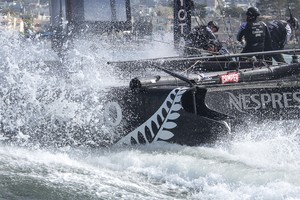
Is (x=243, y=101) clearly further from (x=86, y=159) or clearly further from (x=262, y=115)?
(x=86, y=159)

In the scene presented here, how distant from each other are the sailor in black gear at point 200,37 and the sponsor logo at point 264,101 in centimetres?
256

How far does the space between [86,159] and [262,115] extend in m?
2.13

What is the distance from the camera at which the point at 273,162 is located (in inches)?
258

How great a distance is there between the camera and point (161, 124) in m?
7.48

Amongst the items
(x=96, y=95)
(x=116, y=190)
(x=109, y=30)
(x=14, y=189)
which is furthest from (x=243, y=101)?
(x=109, y=30)

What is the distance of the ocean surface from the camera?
18.9ft

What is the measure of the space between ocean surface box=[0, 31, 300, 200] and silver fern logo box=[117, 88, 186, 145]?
0.12 meters

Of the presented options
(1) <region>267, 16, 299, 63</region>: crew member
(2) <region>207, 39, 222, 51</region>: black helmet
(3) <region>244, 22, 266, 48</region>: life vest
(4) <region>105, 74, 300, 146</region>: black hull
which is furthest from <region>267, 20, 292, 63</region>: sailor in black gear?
(4) <region>105, 74, 300, 146</region>: black hull

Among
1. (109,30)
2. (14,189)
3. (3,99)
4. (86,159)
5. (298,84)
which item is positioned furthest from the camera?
(109,30)

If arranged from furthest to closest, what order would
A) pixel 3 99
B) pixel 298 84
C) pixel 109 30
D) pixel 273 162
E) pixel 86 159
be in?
1. pixel 109 30
2. pixel 3 99
3. pixel 298 84
4. pixel 86 159
5. pixel 273 162

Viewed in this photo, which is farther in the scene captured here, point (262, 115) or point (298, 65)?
point (298, 65)

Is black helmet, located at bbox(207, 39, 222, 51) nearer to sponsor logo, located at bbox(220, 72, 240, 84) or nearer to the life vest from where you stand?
the life vest

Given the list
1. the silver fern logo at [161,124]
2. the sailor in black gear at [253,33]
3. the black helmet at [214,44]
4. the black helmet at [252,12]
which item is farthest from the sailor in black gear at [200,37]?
the silver fern logo at [161,124]

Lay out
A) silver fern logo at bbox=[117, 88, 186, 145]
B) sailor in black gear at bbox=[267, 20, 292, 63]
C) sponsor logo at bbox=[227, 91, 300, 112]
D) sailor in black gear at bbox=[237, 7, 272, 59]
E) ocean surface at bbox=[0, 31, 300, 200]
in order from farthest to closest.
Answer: sailor in black gear at bbox=[267, 20, 292, 63] → sailor in black gear at bbox=[237, 7, 272, 59] → sponsor logo at bbox=[227, 91, 300, 112] → silver fern logo at bbox=[117, 88, 186, 145] → ocean surface at bbox=[0, 31, 300, 200]
